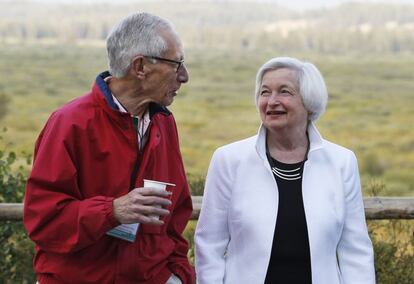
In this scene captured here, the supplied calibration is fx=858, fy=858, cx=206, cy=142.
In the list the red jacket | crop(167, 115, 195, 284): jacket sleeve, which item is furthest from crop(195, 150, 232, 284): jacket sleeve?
the red jacket

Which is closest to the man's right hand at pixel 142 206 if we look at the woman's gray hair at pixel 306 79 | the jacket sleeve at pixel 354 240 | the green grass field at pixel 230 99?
the woman's gray hair at pixel 306 79

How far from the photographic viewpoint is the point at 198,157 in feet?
102

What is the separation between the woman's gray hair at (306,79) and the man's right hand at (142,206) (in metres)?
0.84

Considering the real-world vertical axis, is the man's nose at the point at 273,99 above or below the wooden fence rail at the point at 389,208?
above

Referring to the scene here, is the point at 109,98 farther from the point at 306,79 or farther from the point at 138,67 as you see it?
the point at 306,79

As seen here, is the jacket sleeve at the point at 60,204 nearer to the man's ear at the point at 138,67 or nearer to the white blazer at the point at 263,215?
the man's ear at the point at 138,67

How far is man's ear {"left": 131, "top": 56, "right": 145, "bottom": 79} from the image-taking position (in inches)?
110

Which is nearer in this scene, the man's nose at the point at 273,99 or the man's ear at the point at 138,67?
the man's ear at the point at 138,67

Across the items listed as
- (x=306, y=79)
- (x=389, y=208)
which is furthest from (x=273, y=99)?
(x=389, y=208)

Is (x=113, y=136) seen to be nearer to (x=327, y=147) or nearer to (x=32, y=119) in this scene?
(x=327, y=147)

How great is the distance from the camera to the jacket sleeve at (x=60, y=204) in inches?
104

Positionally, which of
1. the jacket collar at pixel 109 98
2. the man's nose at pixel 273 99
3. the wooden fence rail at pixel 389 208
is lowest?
the wooden fence rail at pixel 389 208

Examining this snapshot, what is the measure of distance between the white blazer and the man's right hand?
66 cm

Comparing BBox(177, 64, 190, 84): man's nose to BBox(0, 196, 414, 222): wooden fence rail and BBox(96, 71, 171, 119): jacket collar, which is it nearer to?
BBox(96, 71, 171, 119): jacket collar
